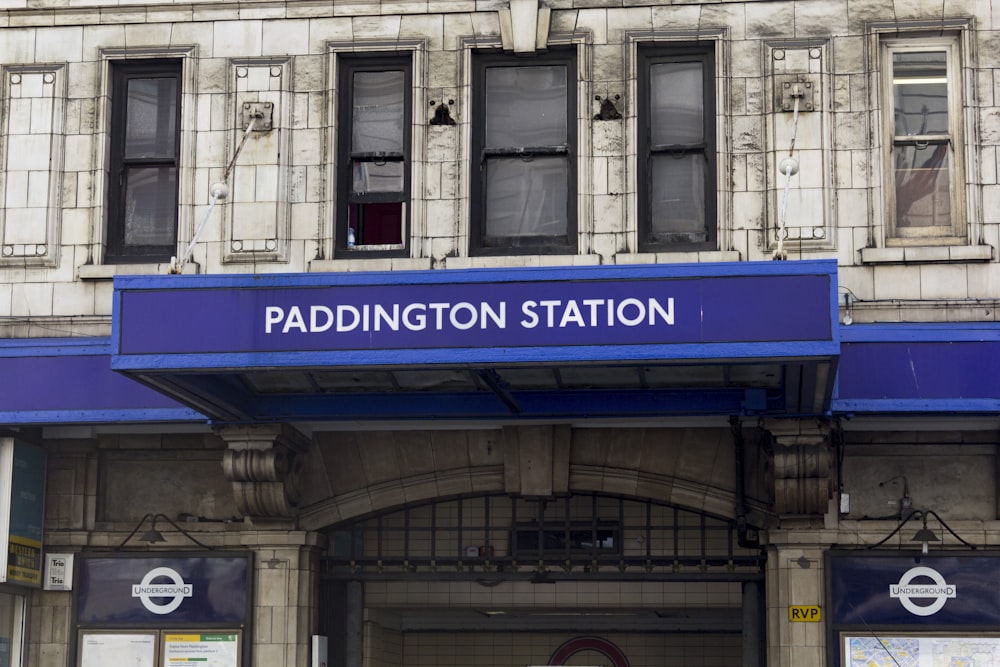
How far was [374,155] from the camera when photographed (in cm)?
1684

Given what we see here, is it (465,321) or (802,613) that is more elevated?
(465,321)

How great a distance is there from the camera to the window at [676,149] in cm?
1636

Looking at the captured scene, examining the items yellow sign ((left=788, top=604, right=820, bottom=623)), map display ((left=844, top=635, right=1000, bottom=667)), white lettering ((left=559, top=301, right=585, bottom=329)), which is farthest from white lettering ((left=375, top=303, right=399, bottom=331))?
map display ((left=844, top=635, right=1000, bottom=667))

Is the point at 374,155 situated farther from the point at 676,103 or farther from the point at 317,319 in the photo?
the point at 317,319

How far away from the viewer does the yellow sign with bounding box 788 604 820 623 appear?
51.1 feet

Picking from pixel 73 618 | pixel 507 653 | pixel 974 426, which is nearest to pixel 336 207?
pixel 73 618

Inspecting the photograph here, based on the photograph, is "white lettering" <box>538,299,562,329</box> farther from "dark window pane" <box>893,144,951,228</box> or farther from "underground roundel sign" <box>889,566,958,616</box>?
"underground roundel sign" <box>889,566,958,616</box>

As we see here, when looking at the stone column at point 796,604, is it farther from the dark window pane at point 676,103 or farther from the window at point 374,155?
the window at point 374,155

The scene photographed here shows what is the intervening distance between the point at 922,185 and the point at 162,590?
27.1 ft

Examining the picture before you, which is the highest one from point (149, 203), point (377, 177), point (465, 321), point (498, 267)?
point (377, 177)

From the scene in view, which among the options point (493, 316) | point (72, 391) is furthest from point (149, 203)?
point (493, 316)

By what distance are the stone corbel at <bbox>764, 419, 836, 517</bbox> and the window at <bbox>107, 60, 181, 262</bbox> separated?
624 centimetres

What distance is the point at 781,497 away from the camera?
50.5 ft

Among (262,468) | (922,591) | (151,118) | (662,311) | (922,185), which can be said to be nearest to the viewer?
(662,311)
